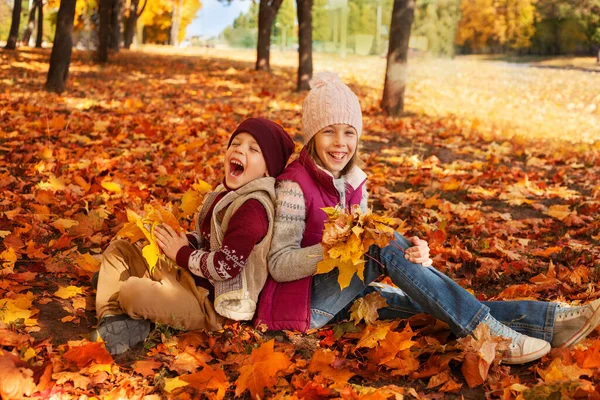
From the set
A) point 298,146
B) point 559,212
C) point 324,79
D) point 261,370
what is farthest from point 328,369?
point 298,146

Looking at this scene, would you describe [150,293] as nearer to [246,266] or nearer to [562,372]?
[246,266]

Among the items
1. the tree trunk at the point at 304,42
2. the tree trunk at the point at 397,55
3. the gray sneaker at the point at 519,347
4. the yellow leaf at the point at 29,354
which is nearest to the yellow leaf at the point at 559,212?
the gray sneaker at the point at 519,347

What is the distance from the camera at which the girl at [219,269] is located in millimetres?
2701

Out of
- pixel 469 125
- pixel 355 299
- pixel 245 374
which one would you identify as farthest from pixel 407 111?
pixel 245 374

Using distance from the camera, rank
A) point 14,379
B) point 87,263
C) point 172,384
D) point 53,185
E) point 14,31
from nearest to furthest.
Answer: point 14,379, point 172,384, point 87,263, point 53,185, point 14,31

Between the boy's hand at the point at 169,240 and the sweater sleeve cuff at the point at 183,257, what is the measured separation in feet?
0.06

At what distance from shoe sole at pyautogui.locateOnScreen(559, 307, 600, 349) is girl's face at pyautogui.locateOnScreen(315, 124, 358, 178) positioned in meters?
1.29

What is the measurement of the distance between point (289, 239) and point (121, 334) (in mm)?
848

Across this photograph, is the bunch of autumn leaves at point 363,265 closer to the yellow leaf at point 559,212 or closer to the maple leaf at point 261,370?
the maple leaf at point 261,370

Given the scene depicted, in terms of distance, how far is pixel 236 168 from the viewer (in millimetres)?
2914

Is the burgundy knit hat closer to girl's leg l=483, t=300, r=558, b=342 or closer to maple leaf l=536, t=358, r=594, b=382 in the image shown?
girl's leg l=483, t=300, r=558, b=342

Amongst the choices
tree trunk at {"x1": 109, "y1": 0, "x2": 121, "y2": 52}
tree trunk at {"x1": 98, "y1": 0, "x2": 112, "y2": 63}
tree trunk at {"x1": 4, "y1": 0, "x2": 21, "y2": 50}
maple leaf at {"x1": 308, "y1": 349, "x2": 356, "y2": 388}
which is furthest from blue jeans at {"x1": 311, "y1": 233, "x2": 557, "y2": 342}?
tree trunk at {"x1": 109, "y1": 0, "x2": 121, "y2": 52}

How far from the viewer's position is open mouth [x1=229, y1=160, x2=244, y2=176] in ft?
9.37

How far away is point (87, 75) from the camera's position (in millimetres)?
13047
